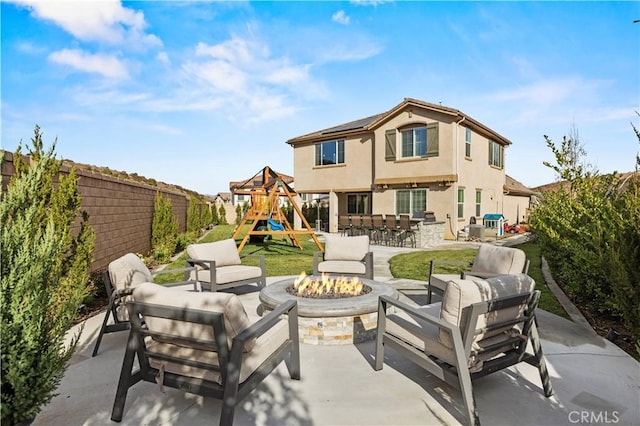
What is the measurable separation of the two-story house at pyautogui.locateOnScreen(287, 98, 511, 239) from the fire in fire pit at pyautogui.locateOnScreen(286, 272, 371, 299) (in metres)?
12.7

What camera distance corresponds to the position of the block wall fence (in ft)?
22.9

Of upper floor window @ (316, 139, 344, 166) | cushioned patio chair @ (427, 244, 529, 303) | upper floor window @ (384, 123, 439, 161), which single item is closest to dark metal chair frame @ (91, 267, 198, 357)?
cushioned patio chair @ (427, 244, 529, 303)

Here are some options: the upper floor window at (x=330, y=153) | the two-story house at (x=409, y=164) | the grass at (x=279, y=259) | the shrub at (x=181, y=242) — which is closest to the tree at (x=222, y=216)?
the two-story house at (x=409, y=164)

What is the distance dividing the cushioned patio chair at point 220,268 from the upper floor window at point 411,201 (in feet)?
41.9

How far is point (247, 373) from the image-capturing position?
265 cm

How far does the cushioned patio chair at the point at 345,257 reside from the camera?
21.9 feet

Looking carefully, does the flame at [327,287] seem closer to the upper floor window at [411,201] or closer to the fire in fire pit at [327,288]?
the fire in fire pit at [327,288]

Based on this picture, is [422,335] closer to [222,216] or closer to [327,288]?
[327,288]

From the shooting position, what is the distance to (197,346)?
254 centimetres

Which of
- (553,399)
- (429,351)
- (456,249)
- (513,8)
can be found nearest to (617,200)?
(553,399)

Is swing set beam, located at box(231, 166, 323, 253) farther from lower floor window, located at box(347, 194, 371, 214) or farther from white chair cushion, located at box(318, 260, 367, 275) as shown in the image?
lower floor window, located at box(347, 194, 371, 214)

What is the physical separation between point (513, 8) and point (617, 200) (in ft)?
21.8

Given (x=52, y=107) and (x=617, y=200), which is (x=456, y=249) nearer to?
(x=617, y=200)

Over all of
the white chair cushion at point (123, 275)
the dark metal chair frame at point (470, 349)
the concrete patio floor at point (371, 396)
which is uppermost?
the white chair cushion at point (123, 275)
